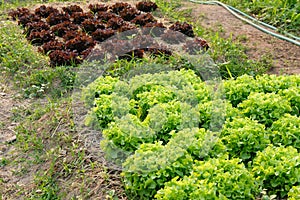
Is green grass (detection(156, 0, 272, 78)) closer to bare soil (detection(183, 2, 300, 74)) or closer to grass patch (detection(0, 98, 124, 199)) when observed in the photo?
bare soil (detection(183, 2, 300, 74))

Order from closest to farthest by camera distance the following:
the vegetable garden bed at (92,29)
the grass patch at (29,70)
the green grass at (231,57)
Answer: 1. the grass patch at (29,70)
2. the green grass at (231,57)
3. the vegetable garden bed at (92,29)

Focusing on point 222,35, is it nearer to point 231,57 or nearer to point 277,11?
point 231,57

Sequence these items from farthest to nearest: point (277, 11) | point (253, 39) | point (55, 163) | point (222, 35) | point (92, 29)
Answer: point (277, 11) → point (92, 29) → point (222, 35) → point (253, 39) → point (55, 163)

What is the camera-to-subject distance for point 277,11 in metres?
7.41

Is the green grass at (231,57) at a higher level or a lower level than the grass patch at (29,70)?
higher

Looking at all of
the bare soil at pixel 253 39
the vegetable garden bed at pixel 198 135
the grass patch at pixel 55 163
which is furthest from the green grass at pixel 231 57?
the grass patch at pixel 55 163

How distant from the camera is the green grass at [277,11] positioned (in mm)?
7024

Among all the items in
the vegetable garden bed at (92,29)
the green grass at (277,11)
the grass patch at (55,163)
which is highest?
the green grass at (277,11)

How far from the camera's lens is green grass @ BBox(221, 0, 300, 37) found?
7.02 meters

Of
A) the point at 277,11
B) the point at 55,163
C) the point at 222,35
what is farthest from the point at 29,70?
the point at 277,11

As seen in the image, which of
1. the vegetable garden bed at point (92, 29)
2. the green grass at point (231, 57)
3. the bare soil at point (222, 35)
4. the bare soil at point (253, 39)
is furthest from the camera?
the vegetable garden bed at point (92, 29)

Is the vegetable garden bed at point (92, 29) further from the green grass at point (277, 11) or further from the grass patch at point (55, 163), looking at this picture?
the green grass at point (277, 11)

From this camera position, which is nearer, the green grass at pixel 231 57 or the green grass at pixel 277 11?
the green grass at pixel 231 57

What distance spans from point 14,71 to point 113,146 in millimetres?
2597
